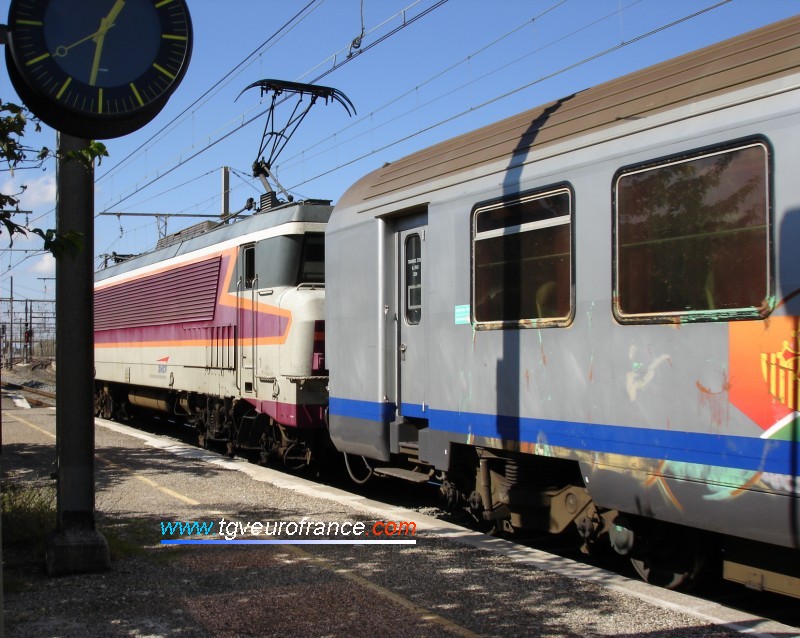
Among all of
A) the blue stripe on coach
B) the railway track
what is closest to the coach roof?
the blue stripe on coach

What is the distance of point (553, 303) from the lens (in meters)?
6.57

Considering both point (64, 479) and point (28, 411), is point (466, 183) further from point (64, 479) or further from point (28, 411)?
point (28, 411)

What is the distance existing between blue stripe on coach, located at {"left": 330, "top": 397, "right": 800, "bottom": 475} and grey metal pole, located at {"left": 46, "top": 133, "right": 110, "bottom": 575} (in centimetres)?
296

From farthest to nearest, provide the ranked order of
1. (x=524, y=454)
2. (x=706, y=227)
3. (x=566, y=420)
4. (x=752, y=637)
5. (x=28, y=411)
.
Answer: (x=28, y=411) < (x=524, y=454) < (x=566, y=420) < (x=706, y=227) < (x=752, y=637)

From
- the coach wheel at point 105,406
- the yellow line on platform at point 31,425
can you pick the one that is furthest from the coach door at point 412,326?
the coach wheel at point 105,406

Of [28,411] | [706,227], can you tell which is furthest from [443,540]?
[28,411]

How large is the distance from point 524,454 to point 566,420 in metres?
0.92

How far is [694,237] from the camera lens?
5.48 meters

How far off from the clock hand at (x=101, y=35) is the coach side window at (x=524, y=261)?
3302 mm

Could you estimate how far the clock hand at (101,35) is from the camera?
4449 millimetres

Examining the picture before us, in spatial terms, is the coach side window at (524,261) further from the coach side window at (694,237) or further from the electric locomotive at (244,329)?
the electric locomotive at (244,329)

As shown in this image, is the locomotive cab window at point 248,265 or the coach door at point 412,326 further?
the locomotive cab window at point 248,265

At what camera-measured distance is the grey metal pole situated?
644cm

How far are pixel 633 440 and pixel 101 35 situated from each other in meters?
3.98
